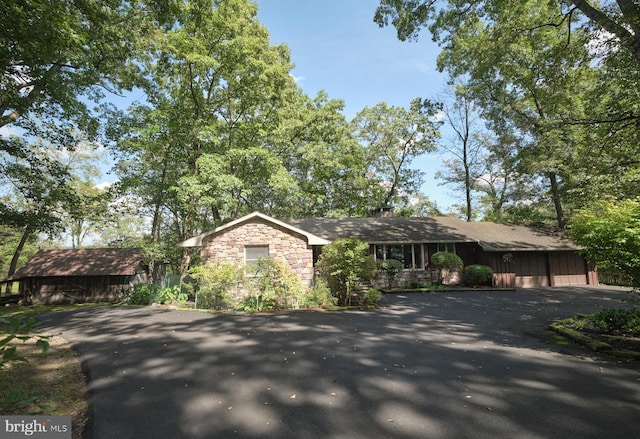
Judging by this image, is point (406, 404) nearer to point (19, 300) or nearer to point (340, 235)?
point (340, 235)

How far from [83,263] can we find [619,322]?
87.4 ft

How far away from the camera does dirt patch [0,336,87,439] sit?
12.4 ft

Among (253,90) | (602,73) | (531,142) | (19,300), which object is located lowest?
(19,300)

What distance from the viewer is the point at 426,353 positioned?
6051 mm

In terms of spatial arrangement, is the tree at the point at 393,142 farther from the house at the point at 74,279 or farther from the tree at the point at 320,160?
the house at the point at 74,279

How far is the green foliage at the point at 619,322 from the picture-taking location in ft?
21.9

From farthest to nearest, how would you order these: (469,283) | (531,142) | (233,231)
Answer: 1. (531,142)
2. (469,283)
3. (233,231)

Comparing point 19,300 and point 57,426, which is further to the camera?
point 19,300

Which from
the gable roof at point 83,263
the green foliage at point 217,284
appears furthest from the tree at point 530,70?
the gable roof at point 83,263

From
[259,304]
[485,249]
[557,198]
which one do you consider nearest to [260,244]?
[259,304]

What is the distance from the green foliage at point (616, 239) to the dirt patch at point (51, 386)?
31.7 ft

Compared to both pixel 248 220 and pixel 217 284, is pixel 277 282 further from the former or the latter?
pixel 248 220

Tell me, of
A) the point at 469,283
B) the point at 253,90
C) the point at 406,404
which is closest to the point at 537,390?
the point at 406,404

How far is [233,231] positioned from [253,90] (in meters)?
10.8
